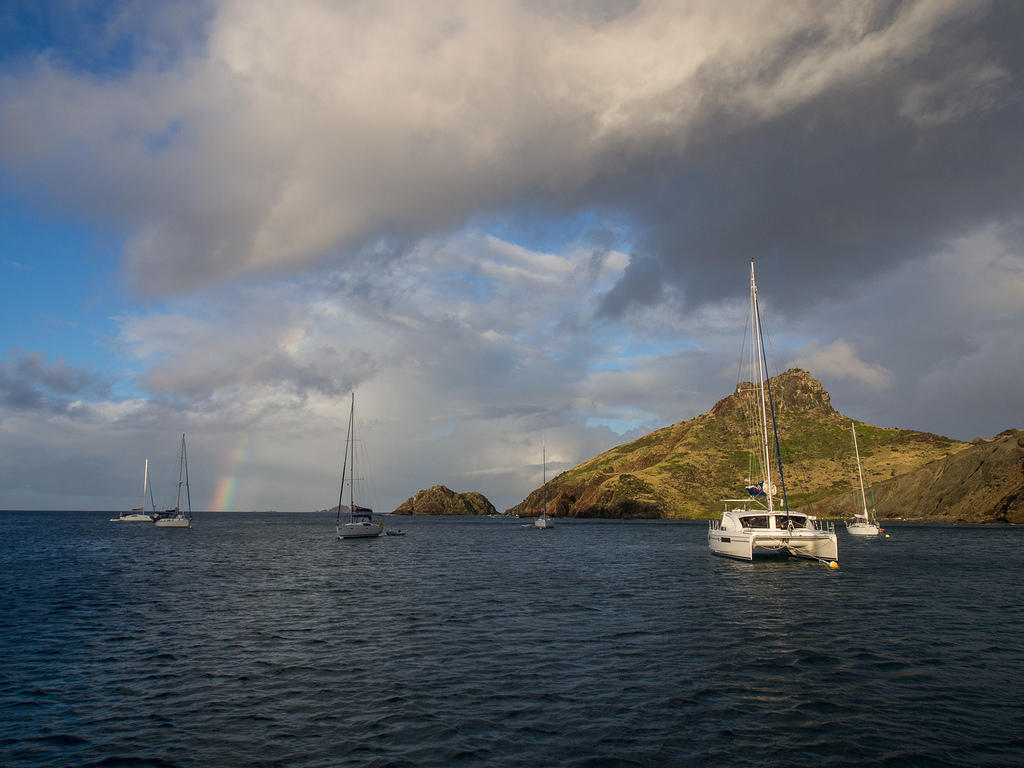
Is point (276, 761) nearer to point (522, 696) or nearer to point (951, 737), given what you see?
point (522, 696)

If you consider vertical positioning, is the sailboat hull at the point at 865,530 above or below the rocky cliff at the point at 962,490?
below

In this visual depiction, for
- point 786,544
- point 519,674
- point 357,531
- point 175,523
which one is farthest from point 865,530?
point 175,523

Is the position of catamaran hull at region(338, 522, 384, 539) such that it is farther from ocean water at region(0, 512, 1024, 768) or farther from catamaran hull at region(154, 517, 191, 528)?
catamaran hull at region(154, 517, 191, 528)

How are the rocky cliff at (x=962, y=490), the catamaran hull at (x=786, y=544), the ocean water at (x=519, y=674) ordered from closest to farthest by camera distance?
1. the ocean water at (x=519, y=674)
2. the catamaran hull at (x=786, y=544)
3. the rocky cliff at (x=962, y=490)

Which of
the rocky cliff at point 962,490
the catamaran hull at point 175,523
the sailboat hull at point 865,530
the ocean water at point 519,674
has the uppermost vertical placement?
the rocky cliff at point 962,490

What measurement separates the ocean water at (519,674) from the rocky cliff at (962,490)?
113 meters

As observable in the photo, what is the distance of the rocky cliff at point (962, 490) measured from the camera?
433 ft

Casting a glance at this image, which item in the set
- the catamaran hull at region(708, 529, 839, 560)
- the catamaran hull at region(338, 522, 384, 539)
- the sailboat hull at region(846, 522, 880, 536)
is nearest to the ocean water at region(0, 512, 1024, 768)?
the catamaran hull at region(708, 529, 839, 560)

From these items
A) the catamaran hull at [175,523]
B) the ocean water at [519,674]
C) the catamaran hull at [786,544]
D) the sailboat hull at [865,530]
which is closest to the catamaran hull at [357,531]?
the ocean water at [519,674]

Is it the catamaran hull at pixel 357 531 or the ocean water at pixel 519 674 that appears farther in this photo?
the catamaran hull at pixel 357 531

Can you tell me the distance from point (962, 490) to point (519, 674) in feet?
549

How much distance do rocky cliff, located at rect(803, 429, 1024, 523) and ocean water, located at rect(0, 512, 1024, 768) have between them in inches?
4450

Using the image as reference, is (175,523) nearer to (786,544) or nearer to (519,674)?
(786,544)

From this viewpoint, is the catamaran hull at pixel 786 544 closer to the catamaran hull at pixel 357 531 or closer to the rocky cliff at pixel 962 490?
the catamaran hull at pixel 357 531
